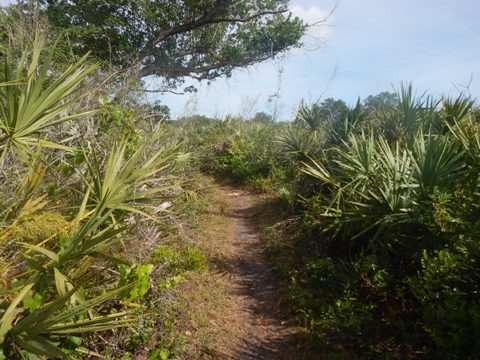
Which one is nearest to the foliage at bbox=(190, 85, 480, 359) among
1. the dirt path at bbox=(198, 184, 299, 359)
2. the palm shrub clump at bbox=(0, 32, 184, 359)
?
the dirt path at bbox=(198, 184, 299, 359)

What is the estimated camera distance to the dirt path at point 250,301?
380 cm

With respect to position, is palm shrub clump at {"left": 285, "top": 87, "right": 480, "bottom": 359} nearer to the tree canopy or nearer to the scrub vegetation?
the scrub vegetation

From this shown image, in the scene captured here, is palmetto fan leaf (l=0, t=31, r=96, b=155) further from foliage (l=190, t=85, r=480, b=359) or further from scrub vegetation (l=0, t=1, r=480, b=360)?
foliage (l=190, t=85, r=480, b=359)

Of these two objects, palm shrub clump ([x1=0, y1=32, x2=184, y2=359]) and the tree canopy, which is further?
the tree canopy

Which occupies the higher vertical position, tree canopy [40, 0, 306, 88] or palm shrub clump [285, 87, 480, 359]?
tree canopy [40, 0, 306, 88]

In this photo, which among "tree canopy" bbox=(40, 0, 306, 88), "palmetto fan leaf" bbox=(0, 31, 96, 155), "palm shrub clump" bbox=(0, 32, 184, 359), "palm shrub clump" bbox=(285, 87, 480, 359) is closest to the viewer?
"palm shrub clump" bbox=(0, 32, 184, 359)

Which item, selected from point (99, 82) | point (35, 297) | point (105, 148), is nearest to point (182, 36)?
point (99, 82)

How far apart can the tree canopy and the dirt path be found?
19.2ft

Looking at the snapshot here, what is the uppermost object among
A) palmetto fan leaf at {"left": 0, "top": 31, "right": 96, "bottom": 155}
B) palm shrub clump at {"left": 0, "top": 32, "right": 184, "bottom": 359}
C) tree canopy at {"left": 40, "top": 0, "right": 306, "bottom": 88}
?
tree canopy at {"left": 40, "top": 0, "right": 306, "bottom": 88}

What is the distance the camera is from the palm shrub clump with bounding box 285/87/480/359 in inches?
117

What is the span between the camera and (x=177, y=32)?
13.2m

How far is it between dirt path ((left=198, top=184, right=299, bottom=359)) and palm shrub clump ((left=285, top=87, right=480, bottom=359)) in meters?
0.38

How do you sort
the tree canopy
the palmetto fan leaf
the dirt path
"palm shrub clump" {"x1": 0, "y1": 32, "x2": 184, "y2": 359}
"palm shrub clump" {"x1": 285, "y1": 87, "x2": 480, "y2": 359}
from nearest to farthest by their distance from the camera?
"palm shrub clump" {"x1": 0, "y1": 32, "x2": 184, "y2": 359} → the palmetto fan leaf → "palm shrub clump" {"x1": 285, "y1": 87, "x2": 480, "y2": 359} → the dirt path → the tree canopy

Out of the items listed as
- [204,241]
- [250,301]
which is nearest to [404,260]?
[250,301]
